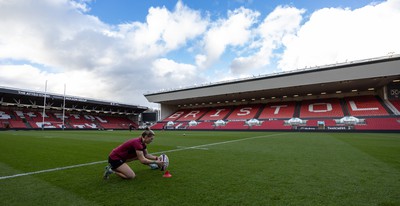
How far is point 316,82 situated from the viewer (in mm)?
29344

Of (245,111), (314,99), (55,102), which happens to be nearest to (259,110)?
(245,111)

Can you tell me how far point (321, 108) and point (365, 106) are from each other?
562 centimetres

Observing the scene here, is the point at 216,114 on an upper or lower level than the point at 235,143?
upper

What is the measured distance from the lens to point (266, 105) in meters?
41.7

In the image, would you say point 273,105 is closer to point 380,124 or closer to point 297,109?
point 297,109

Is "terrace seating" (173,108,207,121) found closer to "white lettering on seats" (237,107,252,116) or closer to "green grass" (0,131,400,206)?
"white lettering on seats" (237,107,252,116)

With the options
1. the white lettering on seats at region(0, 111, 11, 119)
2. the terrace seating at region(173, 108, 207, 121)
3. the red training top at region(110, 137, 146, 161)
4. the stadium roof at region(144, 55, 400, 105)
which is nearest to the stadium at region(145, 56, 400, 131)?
the stadium roof at region(144, 55, 400, 105)

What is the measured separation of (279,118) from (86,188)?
33.4 metres

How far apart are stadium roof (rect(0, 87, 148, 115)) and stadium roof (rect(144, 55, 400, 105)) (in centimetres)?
1961

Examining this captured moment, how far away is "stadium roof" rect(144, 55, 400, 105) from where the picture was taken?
25.4m

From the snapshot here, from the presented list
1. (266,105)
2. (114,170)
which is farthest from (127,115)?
(114,170)

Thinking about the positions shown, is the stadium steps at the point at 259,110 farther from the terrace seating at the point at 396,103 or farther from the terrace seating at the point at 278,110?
the terrace seating at the point at 396,103

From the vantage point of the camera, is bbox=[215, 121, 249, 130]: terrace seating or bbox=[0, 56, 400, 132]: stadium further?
bbox=[215, 121, 249, 130]: terrace seating

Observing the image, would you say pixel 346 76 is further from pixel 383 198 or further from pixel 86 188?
pixel 86 188
